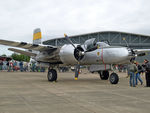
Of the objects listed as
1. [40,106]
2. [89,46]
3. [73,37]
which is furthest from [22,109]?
[73,37]

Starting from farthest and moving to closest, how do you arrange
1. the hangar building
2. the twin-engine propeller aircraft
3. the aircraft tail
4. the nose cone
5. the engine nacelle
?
the hangar building
the aircraft tail
the engine nacelle
the twin-engine propeller aircraft
the nose cone

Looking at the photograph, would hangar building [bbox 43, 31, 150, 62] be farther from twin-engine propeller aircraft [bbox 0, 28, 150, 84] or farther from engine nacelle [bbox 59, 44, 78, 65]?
engine nacelle [bbox 59, 44, 78, 65]

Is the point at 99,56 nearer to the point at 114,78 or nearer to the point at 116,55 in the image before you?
the point at 116,55

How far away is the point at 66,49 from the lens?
40.7 feet

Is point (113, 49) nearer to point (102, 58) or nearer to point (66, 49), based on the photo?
point (102, 58)

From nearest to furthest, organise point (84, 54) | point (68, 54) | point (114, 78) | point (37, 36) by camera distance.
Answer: point (114, 78)
point (68, 54)
point (84, 54)
point (37, 36)

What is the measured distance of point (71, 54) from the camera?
12.0 metres

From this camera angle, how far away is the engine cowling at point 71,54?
12.1m

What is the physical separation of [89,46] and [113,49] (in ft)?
6.10

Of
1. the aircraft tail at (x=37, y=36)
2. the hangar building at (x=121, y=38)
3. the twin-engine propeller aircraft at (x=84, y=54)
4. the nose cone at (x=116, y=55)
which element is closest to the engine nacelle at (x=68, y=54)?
the twin-engine propeller aircraft at (x=84, y=54)

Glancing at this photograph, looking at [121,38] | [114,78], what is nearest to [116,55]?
[114,78]

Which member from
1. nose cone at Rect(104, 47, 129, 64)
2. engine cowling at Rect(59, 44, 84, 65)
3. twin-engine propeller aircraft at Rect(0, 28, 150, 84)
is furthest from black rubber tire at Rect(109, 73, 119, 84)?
engine cowling at Rect(59, 44, 84, 65)

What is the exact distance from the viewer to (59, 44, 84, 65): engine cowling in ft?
39.7

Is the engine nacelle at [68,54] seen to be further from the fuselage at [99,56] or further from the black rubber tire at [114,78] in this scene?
the black rubber tire at [114,78]
